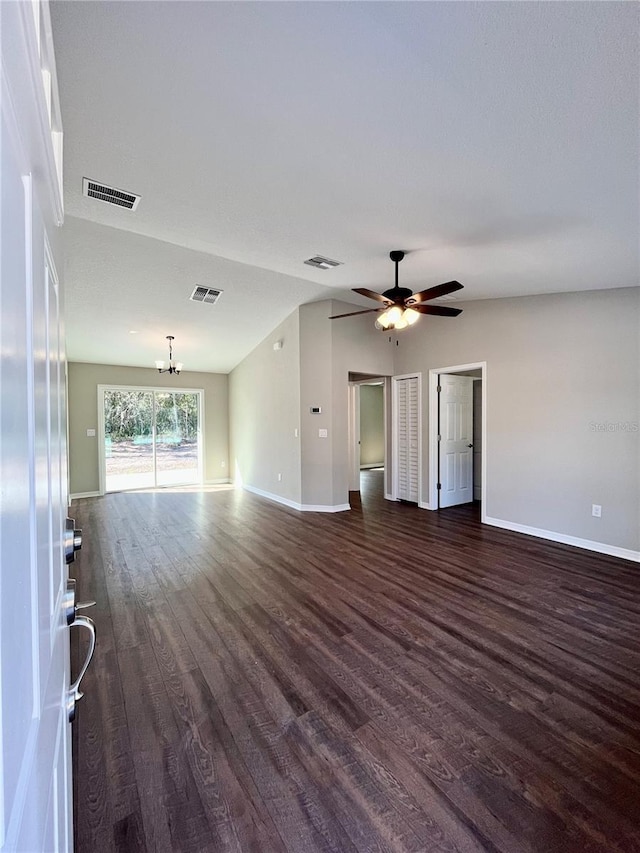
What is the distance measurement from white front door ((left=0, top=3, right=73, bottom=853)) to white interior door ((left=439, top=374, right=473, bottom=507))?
5538 millimetres

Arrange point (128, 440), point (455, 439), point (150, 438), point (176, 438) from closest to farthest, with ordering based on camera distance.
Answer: point (455, 439) → point (128, 440) → point (150, 438) → point (176, 438)

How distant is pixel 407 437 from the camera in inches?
243

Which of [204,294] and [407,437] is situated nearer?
[204,294]

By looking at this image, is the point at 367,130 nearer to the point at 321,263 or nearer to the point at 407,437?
the point at 321,263

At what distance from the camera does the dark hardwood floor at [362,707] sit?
137 cm

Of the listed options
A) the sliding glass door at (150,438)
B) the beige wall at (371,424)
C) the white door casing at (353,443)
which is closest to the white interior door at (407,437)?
the white door casing at (353,443)

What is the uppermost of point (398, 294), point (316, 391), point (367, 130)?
point (367, 130)

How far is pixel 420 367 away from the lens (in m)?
5.84

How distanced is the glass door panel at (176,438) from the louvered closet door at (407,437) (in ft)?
15.4

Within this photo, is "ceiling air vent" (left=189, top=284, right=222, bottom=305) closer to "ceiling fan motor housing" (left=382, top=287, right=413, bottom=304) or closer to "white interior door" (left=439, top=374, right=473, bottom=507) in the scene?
"ceiling fan motor housing" (left=382, top=287, right=413, bottom=304)

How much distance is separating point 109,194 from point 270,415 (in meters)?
4.20

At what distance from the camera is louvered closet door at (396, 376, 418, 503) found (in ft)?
19.8

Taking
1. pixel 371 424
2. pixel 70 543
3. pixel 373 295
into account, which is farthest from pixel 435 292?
pixel 371 424

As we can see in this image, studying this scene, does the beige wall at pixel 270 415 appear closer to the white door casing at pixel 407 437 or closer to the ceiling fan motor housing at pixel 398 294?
the white door casing at pixel 407 437
